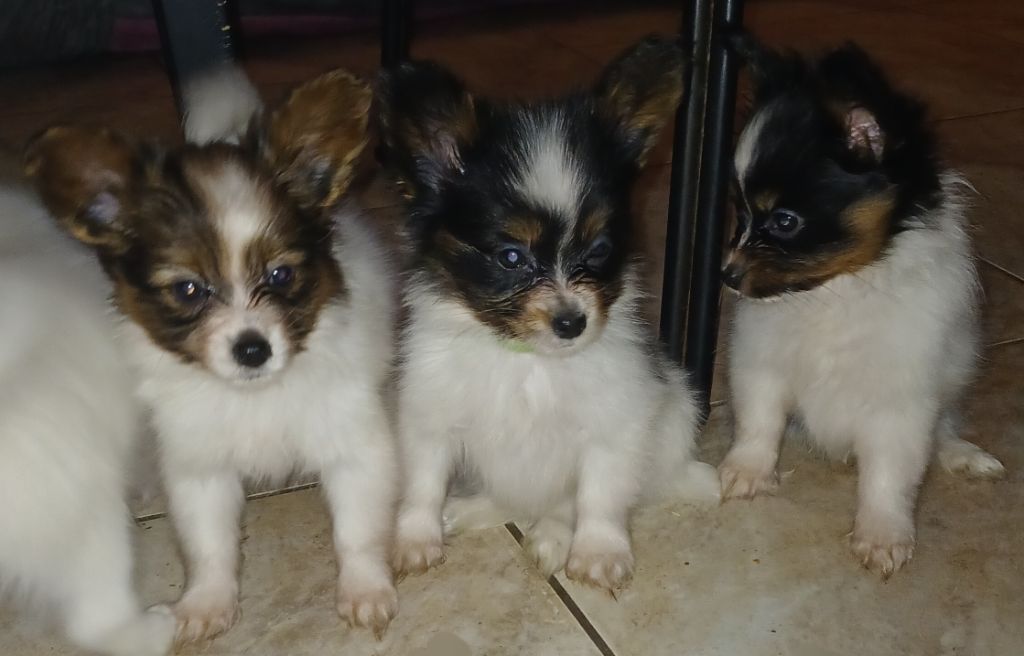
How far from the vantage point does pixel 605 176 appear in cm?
213

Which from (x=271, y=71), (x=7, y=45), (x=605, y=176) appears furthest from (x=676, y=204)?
(x=7, y=45)

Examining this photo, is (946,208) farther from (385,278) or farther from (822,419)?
(385,278)

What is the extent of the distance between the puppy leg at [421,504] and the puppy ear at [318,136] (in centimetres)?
58

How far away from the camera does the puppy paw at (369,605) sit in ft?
7.13

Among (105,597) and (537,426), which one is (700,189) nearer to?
(537,426)

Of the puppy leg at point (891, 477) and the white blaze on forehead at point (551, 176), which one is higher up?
the white blaze on forehead at point (551, 176)

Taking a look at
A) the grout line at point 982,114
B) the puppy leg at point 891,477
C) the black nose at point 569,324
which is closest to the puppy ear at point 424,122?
the black nose at point 569,324

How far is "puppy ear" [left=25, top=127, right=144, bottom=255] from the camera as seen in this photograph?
1.90 m

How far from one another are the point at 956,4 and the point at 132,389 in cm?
656

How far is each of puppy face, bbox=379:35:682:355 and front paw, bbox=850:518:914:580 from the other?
0.75 metres

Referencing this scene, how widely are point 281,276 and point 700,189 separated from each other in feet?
3.22

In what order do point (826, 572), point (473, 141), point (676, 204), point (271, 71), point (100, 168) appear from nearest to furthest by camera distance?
point (100, 168) → point (473, 141) → point (826, 572) → point (676, 204) → point (271, 71)

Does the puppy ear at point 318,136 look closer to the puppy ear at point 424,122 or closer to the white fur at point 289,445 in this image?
the puppy ear at point 424,122

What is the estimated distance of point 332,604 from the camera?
2.26 metres
